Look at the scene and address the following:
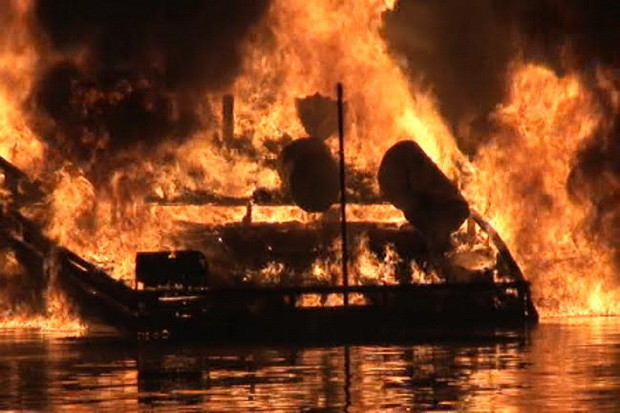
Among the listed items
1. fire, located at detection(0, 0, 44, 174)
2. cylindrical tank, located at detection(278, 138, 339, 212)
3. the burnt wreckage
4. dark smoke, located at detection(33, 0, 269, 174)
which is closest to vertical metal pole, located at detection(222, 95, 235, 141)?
the burnt wreckage

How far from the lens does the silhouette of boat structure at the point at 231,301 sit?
43.0 metres

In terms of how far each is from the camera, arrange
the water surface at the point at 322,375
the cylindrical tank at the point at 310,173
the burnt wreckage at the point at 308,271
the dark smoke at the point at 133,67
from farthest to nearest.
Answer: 1. the dark smoke at the point at 133,67
2. the cylindrical tank at the point at 310,173
3. the burnt wreckage at the point at 308,271
4. the water surface at the point at 322,375

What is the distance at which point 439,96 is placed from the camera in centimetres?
5803

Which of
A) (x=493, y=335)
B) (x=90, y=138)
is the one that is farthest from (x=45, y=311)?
(x=493, y=335)

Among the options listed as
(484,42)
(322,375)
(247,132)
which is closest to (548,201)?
(484,42)

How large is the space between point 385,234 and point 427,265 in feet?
4.80

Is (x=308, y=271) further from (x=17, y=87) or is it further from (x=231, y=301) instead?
(x=17, y=87)

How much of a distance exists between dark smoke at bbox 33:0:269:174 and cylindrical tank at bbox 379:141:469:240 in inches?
217

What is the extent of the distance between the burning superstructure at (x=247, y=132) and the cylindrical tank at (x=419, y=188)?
976 mm

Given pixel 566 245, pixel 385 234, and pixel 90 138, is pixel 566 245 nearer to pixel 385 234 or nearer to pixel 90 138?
pixel 385 234

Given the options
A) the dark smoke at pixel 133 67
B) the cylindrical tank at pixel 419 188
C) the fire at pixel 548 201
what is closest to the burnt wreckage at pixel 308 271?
the cylindrical tank at pixel 419 188

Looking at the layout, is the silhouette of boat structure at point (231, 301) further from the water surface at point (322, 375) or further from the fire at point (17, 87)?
the water surface at point (322, 375)

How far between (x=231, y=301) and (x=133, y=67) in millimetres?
9361

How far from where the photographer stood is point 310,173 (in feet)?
164
